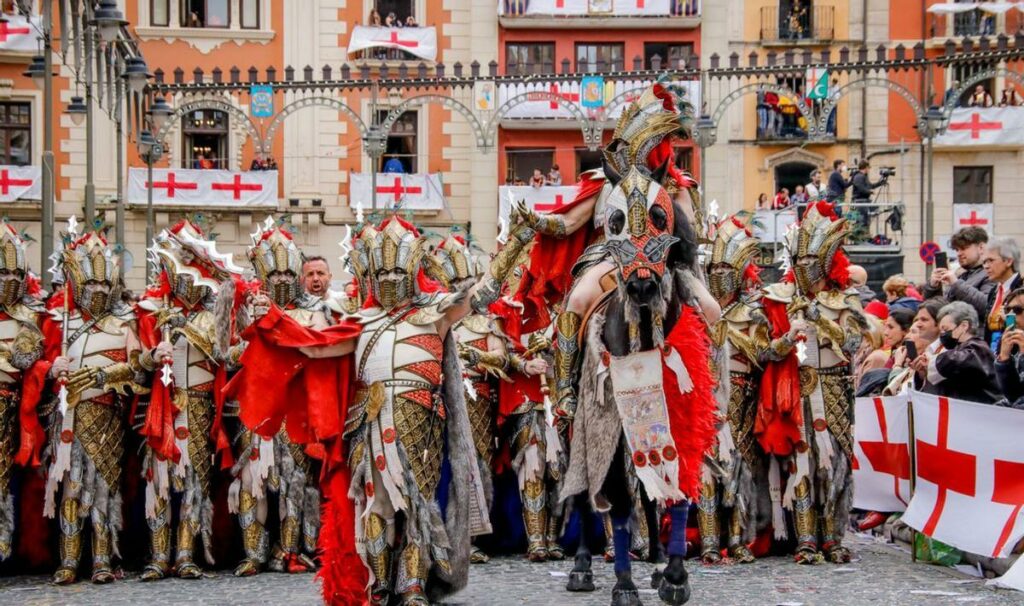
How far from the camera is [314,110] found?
35.2 metres

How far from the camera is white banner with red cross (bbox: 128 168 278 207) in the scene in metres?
32.9

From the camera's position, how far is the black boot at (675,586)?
28.4 feet

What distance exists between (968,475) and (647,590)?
210 centimetres

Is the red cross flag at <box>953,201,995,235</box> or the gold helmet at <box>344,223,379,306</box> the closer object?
the gold helmet at <box>344,223,379,306</box>

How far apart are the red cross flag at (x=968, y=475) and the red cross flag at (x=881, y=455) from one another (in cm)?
55

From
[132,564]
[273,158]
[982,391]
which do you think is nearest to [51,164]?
[132,564]

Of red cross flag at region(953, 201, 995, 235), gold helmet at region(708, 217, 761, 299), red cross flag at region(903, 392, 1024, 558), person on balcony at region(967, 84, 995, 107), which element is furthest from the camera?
red cross flag at region(953, 201, 995, 235)

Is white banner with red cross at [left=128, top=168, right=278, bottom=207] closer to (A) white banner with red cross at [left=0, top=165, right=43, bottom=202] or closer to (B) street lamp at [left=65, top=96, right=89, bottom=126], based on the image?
(A) white banner with red cross at [left=0, top=165, right=43, bottom=202]

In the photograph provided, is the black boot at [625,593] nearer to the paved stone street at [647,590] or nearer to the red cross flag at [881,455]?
the paved stone street at [647,590]

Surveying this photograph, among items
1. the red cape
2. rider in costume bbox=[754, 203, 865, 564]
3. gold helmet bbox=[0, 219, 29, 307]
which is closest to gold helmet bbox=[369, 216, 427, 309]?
the red cape

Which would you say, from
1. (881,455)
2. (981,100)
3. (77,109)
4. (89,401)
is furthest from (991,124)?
(89,401)

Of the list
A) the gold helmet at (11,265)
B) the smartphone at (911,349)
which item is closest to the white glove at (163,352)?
the gold helmet at (11,265)

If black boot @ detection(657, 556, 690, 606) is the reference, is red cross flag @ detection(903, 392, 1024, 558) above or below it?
above

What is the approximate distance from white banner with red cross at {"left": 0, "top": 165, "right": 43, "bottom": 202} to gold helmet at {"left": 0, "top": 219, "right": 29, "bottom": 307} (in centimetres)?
2316
